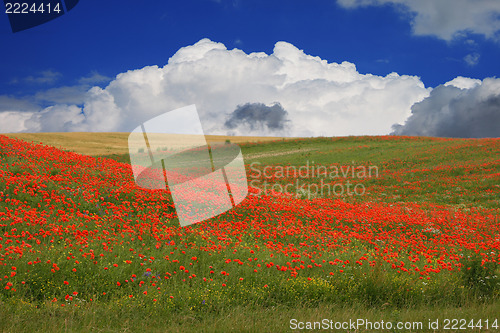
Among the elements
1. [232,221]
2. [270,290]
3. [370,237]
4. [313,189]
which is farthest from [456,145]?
[270,290]

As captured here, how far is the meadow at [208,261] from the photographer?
5957 mm

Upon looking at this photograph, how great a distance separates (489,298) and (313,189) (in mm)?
20051

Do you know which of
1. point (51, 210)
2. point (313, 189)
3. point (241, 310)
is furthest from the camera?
point (313, 189)

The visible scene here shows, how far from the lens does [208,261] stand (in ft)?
27.0

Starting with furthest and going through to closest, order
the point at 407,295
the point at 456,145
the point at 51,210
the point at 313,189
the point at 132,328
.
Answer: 1. the point at 456,145
2. the point at 313,189
3. the point at 51,210
4. the point at 407,295
5. the point at 132,328

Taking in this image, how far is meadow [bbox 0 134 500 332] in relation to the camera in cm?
596

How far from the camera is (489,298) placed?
7238 millimetres

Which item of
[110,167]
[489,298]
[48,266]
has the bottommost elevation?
[489,298]

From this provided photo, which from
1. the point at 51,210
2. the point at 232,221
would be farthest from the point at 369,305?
the point at 51,210

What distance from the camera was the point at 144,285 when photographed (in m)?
6.97

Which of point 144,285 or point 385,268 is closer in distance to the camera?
point 144,285

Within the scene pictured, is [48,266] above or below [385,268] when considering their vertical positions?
above

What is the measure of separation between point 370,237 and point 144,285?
806cm

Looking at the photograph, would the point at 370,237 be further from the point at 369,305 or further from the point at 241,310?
the point at 241,310
